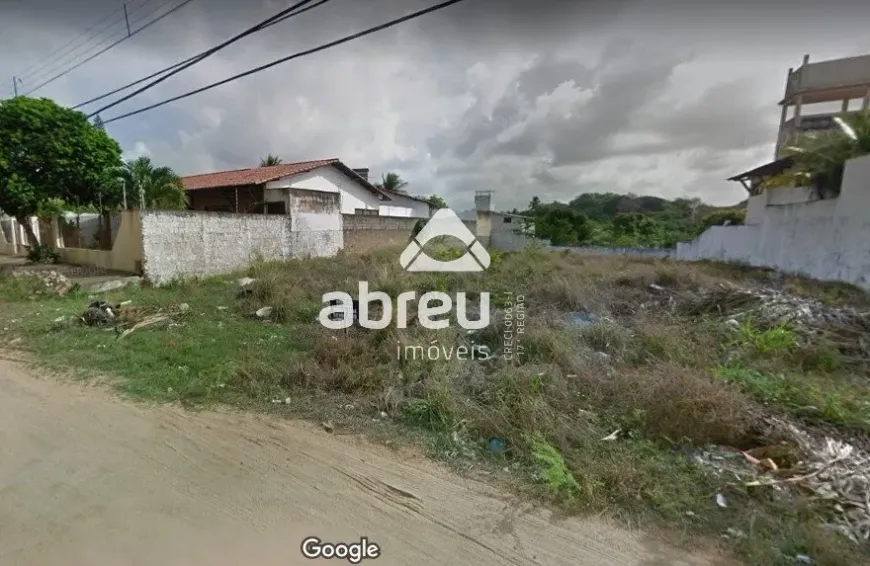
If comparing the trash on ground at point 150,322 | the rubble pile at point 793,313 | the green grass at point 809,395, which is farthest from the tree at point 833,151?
the trash on ground at point 150,322

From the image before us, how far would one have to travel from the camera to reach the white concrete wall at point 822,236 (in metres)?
7.84

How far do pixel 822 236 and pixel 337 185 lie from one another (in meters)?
17.0

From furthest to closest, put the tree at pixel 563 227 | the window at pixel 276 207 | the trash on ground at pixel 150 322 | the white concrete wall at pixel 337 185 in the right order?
the tree at pixel 563 227 < the white concrete wall at pixel 337 185 < the window at pixel 276 207 < the trash on ground at pixel 150 322

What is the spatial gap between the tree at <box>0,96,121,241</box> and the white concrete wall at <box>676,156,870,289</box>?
18.4 meters

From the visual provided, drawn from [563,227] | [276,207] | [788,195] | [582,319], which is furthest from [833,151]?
[276,207]

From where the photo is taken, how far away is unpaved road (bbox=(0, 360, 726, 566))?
1.97 metres

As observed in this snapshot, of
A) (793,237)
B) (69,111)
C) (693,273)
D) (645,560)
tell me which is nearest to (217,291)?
(69,111)

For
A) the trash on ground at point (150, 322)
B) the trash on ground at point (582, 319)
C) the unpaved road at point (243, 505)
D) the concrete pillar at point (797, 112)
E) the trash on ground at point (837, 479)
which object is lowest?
the unpaved road at point (243, 505)

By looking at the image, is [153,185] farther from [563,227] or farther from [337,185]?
[563,227]

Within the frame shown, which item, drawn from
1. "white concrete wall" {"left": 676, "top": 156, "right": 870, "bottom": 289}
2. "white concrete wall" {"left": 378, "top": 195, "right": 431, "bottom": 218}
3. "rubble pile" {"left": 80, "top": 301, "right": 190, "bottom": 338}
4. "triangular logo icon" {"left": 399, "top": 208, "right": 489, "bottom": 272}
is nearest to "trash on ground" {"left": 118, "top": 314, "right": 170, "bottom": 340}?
"rubble pile" {"left": 80, "top": 301, "right": 190, "bottom": 338}

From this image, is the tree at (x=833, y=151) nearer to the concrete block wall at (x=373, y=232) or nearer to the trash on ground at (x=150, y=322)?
the concrete block wall at (x=373, y=232)

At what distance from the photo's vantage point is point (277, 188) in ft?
47.3

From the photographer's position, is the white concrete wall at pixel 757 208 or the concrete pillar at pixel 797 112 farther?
the concrete pillar at pixel 797 112

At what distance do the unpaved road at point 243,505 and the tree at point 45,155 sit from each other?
10225mm
